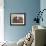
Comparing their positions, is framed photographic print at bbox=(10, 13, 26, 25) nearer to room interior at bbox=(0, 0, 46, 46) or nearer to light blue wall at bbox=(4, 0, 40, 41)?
room interior at bbox=(0, 0, 46, 46)

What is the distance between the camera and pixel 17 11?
5.89 metres

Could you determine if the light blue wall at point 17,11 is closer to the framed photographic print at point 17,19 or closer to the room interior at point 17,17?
the room interior at point 17,17

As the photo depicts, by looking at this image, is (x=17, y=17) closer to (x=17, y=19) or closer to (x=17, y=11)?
(x=17, y=19)

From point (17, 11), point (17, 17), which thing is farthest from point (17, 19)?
point (17, 11)

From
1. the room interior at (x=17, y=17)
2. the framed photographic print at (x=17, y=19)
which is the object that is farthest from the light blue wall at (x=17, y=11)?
the framed photographic print at (x=17, y=19)

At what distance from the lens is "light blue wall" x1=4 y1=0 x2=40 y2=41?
19.3ft

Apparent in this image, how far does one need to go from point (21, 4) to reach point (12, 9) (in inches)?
17.2

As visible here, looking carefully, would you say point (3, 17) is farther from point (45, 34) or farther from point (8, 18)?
point (45, 34)

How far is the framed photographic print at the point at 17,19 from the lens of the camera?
5.90 meters

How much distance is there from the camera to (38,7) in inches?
234

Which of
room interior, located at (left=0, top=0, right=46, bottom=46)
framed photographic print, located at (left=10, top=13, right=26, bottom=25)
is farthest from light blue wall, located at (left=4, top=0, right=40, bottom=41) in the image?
framed photographic print, located at (left=10, top=13, right=26, bottom=25)

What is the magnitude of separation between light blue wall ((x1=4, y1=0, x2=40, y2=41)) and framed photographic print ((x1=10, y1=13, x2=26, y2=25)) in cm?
13

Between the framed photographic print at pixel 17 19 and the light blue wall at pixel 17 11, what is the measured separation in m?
0.13

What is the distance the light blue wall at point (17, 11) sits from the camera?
19.3ft
